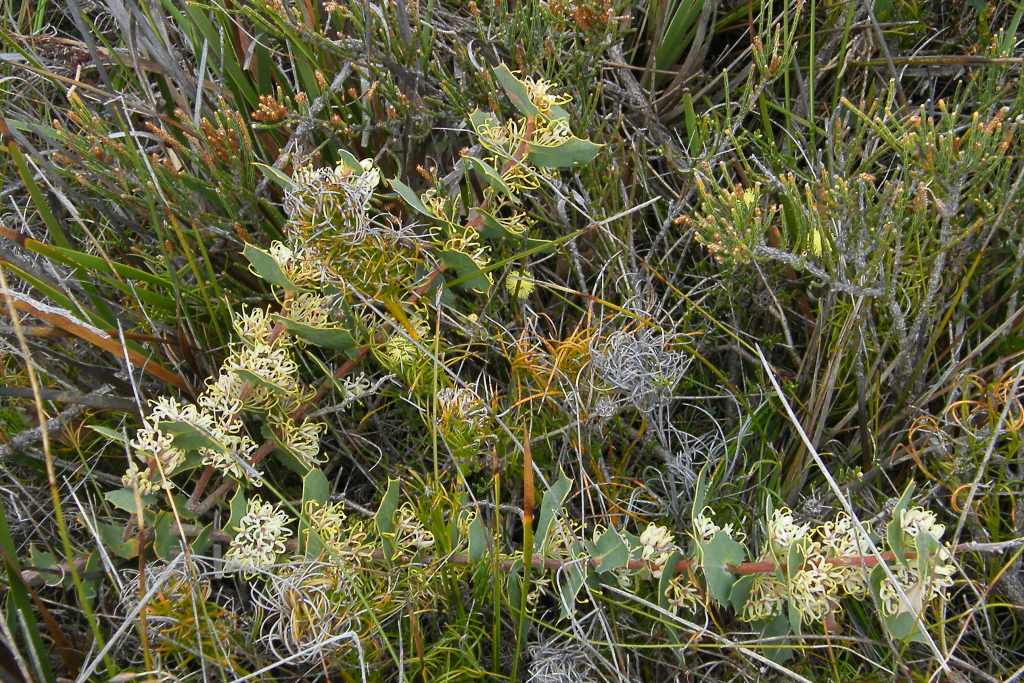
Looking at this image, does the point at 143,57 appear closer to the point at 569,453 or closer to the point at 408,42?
the point at 408,42

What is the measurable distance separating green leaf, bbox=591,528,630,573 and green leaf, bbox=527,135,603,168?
0.48 metres

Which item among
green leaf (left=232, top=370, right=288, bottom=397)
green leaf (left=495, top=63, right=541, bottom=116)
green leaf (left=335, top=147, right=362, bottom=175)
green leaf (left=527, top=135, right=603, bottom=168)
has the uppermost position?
green leaf (left=495, top=63, right=541, bottom=116)

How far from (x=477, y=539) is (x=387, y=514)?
0.12m

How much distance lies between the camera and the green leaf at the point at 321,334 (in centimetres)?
89

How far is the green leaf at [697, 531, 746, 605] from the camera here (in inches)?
32.2

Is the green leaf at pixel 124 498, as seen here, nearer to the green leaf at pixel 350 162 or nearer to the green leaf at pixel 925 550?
the green leaf at pixel 350 162

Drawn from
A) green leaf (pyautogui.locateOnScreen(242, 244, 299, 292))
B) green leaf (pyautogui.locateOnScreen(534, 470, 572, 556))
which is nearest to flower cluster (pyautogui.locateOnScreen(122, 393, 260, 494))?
green leaf (pyautogui.locateOnScreen(242, 244, 299, 292))

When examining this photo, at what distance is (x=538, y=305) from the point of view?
124 centimetres

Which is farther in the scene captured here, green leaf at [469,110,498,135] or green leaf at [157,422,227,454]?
green leaf at [469,110,498,135]

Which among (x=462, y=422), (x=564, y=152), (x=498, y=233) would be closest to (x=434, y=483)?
(x=462, y=422)

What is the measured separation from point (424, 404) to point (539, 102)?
0.46 meters

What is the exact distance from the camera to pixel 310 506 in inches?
34.8

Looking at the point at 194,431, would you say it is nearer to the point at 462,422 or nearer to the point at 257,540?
the point at 257,540

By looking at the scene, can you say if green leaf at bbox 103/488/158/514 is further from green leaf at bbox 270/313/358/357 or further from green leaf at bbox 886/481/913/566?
green leaf at bbox 886/481/913/566
